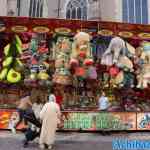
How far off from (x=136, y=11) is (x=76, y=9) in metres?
5.36

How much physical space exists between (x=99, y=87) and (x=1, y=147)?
5.13 meters

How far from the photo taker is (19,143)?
504 inches

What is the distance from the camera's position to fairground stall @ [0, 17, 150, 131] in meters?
15.1

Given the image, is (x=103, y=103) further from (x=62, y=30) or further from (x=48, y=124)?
(x=48, y=124)

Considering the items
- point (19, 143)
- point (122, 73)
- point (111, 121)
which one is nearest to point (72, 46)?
point (122, 73)

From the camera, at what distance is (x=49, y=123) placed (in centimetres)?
1223

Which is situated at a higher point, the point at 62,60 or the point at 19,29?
the point at 19,29

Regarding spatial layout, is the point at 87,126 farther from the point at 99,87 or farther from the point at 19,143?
the point at 19,143

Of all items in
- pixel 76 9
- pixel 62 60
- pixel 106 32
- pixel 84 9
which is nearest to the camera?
pixel 62 60

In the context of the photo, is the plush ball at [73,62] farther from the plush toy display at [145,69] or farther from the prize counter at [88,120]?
the plush toy display at [145,69]

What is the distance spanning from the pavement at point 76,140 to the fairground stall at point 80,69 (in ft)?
1.53

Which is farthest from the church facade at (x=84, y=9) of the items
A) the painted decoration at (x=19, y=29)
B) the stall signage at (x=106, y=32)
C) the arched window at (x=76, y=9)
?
the painted decoration at (x=19, y=29)

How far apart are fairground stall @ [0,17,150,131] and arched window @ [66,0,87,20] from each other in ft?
53.6

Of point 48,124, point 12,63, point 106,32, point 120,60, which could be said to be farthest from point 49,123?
point 106,32
